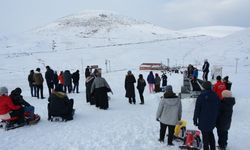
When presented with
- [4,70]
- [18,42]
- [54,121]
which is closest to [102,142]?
[54,121]

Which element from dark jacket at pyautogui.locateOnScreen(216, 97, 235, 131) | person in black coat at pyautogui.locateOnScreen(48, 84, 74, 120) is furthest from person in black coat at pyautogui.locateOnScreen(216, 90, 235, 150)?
person in black coat at pyautogui.locateOnScreen(48, 84, 74, 120)

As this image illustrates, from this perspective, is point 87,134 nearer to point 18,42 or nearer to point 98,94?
point 98,94

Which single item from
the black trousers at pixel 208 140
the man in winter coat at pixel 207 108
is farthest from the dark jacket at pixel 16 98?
the black trousers at pixel 208 140

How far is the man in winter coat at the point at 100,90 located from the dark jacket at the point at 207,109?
6321 mm

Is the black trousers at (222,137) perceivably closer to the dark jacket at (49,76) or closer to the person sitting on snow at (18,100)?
the person sitting on snow at (18,100)

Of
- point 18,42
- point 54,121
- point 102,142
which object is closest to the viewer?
point 102,142

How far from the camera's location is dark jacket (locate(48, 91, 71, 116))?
982 centimetres

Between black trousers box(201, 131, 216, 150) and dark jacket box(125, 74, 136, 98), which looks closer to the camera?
black trousers box(201, 131, 216, 150)

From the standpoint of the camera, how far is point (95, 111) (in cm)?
1209

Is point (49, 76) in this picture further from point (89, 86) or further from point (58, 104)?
point (58, 104)

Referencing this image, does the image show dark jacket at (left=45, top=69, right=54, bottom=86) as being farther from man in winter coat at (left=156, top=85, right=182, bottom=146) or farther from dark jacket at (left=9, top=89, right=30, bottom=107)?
A: man in winter coat at (left=156, top=85, right=182, bottom=146)

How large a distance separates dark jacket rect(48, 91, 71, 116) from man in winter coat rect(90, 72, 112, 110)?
2487 mm

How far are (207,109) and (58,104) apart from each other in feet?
17.6

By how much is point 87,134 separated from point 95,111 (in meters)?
3.59
